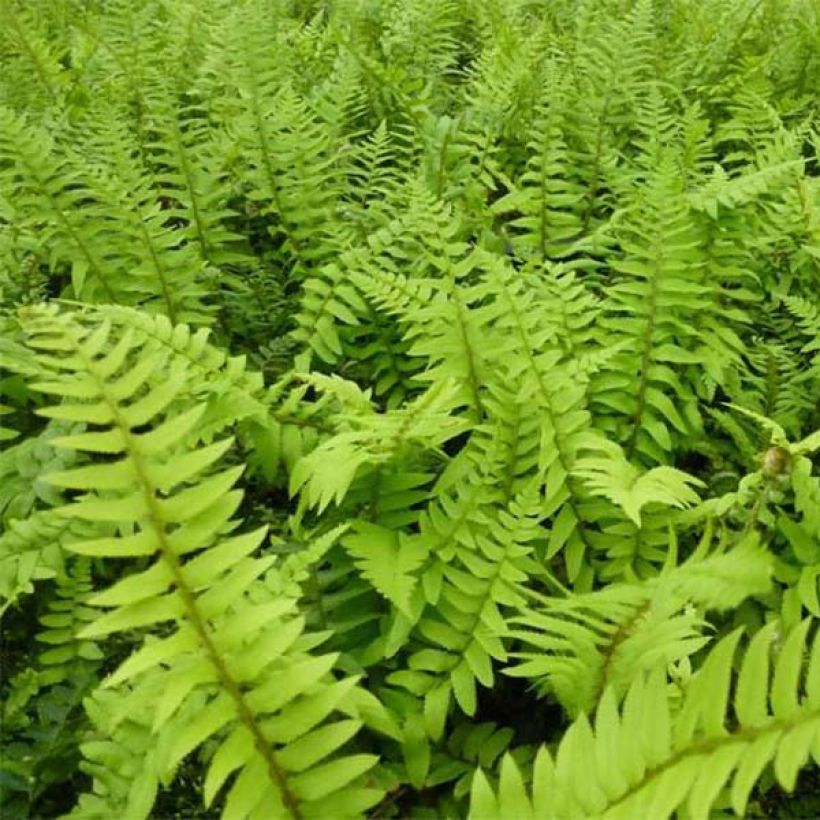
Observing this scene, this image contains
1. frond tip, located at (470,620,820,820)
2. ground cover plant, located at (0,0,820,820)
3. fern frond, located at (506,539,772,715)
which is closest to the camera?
frond tip, located at (470,620,820,820)

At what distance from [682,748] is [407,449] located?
896 mm

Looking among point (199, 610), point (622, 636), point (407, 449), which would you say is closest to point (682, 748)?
point (622, 636)

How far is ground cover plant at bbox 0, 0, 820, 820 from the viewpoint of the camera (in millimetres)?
1387

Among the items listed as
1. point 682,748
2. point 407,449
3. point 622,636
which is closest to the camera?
point 682,748

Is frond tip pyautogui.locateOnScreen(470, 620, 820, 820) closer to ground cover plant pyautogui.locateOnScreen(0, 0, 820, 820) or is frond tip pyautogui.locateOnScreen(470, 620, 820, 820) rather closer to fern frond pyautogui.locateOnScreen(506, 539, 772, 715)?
ground cover plant pyautogui.locateOnScreen(0, 0, 820, 820)

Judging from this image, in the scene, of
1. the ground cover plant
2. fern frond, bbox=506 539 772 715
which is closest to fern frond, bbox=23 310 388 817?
the ground cover plant

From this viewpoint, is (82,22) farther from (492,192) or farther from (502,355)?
(502,355)

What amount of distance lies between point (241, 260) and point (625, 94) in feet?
4.63

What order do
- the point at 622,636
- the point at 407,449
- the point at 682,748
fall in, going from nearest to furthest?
the point at 682,748 → the point at 622,636 → the point at 407,449

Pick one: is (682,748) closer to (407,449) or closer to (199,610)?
(199,610)

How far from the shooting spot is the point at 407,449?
6.81 ft

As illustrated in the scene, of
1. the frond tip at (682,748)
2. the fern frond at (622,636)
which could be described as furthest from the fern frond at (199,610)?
the fern frond at (622,636)

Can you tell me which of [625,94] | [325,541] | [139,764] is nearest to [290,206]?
[625,94]

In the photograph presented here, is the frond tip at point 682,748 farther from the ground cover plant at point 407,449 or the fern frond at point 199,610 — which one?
the fern frond at point 199,610
